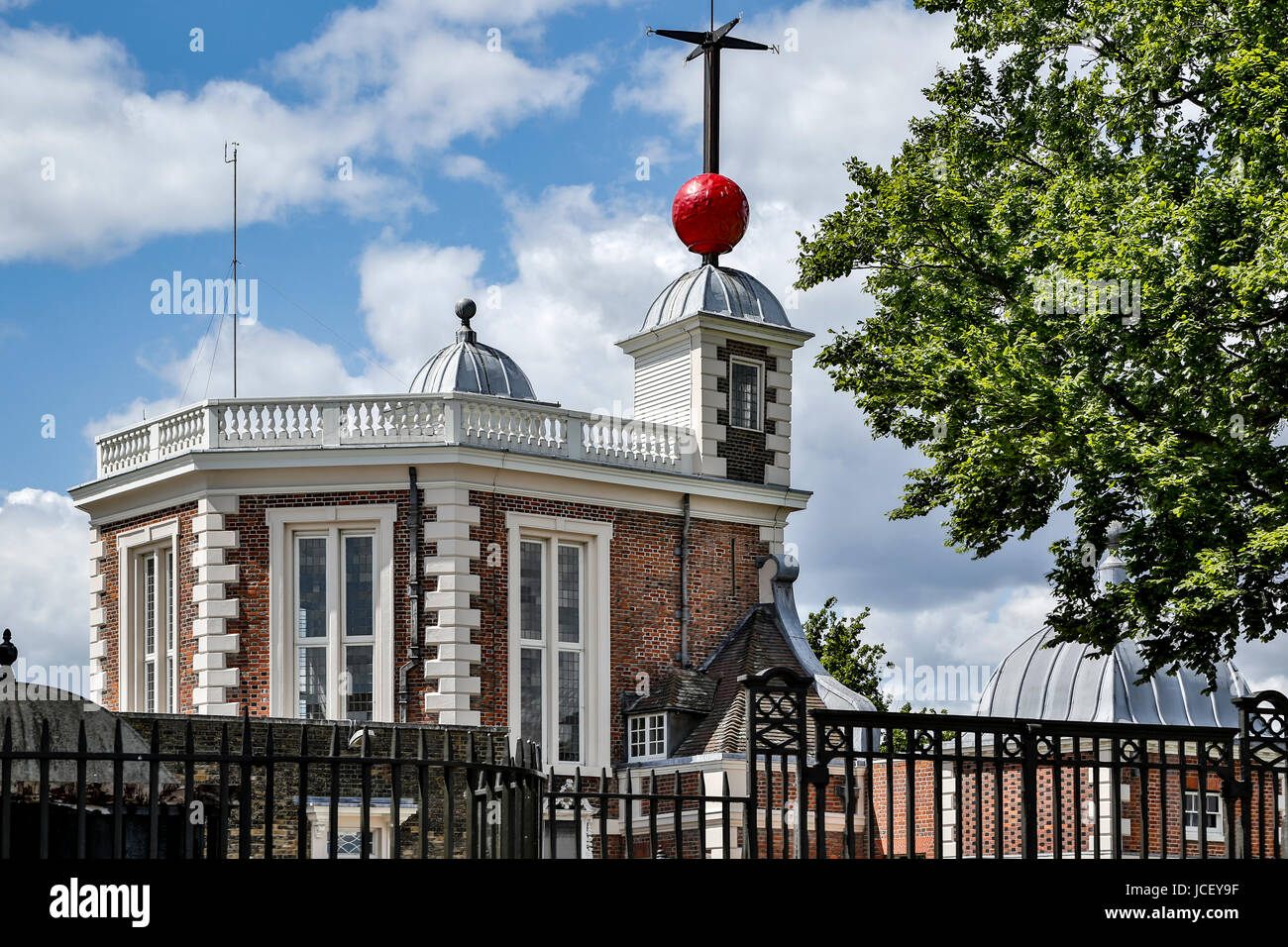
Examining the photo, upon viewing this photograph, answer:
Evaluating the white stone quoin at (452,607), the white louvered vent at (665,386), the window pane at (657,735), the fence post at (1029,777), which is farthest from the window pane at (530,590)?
the fence post at (1029,777)

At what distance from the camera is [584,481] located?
104 feet

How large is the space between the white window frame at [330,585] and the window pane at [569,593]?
3350 millimetres

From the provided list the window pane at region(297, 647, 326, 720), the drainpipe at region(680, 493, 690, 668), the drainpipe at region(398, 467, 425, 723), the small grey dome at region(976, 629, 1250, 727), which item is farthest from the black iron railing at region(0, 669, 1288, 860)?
the small grey dome at region(976, 629, 1250, 727)

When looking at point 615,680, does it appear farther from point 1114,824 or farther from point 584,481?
point 1114,824

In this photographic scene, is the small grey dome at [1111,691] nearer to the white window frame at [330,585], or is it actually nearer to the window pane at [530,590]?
the window pane at [530,590]

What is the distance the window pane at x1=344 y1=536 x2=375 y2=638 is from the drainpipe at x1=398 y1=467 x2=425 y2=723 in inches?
31.8

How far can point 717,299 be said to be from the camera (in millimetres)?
34312

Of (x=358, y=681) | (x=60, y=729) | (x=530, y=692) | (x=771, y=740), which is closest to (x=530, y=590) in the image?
(x=530, y=692)

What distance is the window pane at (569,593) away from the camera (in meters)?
31.6

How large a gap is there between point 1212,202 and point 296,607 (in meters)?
17.3

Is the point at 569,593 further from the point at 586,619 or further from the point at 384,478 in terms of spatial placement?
the point at 384,478
